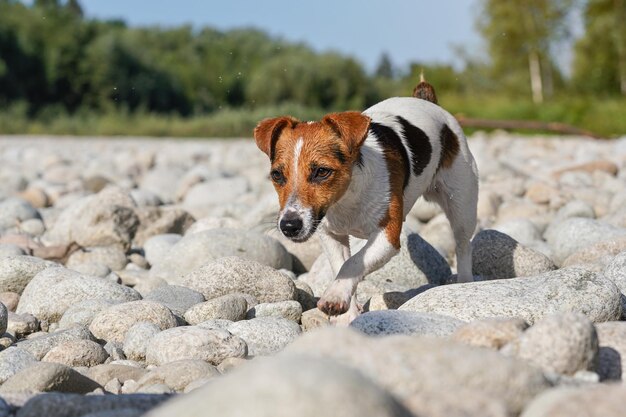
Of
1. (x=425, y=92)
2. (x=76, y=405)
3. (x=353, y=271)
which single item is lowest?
(x=353, y=271)

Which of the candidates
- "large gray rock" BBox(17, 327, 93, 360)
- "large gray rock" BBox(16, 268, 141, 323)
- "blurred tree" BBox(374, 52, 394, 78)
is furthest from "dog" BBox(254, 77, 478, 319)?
"blurred tree" BBox(374, 52, 394, 78)

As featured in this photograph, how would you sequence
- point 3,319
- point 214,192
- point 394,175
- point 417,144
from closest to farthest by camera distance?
point 3,319
point 394,175
point 417,144
point 214,192

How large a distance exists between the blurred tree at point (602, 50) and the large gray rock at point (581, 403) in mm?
42866

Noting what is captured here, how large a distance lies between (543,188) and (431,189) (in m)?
4.33

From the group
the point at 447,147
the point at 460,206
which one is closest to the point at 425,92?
the point at 447,147

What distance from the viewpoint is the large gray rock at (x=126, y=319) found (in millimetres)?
4844

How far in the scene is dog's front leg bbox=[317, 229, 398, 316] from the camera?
4.77m

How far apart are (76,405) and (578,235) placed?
501 cm

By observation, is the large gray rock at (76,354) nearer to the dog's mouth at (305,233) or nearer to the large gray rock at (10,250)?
the dog's mouth at (305,233)

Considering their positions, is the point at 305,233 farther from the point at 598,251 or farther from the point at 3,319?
the point at 598,251

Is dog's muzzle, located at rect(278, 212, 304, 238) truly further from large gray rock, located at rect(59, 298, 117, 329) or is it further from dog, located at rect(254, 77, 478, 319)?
large gray rock, located at rect(59, 298, 117, 329)

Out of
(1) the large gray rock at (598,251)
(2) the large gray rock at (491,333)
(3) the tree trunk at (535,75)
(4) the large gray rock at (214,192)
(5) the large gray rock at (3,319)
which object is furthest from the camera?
(3) the tree trunk at (535,75)

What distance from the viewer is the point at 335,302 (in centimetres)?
476

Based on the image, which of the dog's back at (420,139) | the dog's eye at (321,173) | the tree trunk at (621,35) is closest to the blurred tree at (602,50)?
the tree trunk at (621,35)
